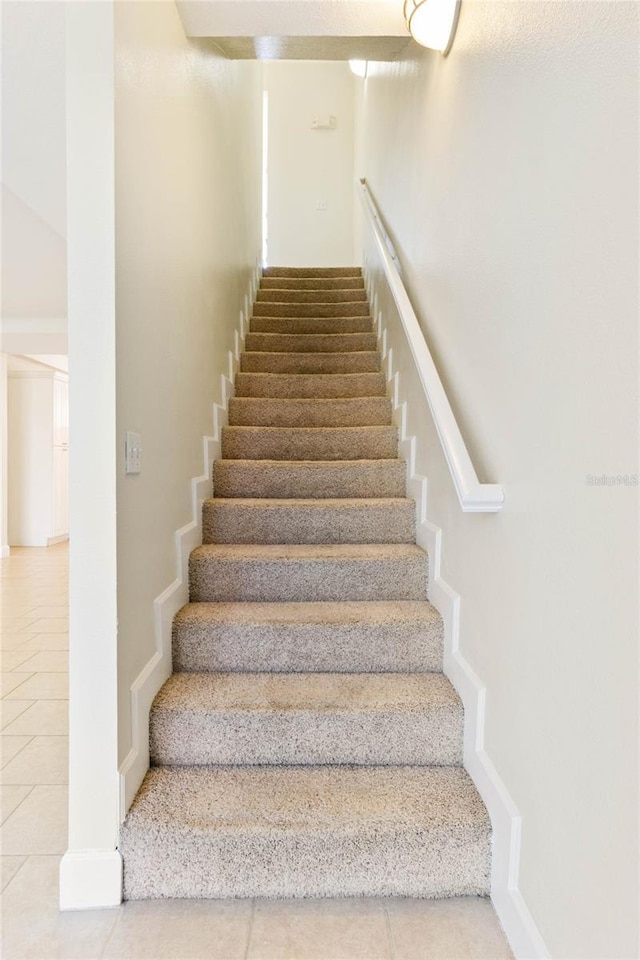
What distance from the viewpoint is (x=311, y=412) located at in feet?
9.00

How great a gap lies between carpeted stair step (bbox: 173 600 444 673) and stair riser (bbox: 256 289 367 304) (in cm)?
303

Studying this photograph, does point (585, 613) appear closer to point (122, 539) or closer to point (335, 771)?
point (335, 771)

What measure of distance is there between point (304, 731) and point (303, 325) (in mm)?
2885

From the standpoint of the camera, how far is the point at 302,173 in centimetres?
550

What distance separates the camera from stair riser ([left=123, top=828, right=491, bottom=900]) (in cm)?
120

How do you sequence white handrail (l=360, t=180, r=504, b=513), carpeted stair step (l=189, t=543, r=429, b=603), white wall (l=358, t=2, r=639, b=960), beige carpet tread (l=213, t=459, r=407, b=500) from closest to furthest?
white wall (l=358, t=2, r=639, b=960) → white handrail (l=360, t=180, r=504, b=513) → carpeted stair step (l=189, t=543, r=429, b=603) → beige carpet tread (l=213, t=459, r=407, b=500)

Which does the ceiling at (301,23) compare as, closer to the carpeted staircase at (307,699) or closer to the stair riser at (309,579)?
the carpeted staircase at (307,699)

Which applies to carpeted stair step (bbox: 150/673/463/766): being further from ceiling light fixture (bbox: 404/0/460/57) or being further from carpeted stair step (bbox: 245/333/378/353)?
carpeted stair step (bbox: 245/333/378/353)

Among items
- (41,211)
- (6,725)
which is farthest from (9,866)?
(41,211)

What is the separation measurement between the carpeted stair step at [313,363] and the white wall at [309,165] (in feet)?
9.34

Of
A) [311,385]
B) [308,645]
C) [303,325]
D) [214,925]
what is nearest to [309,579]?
[308,645]

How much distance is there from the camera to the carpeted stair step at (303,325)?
360 centimetres

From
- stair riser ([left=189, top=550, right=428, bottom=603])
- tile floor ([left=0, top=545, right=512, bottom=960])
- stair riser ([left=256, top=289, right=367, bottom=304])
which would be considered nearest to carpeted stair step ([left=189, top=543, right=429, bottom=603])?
stair riser ([left=189, top=550, right=428, bottom=603])

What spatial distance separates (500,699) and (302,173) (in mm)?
5872
